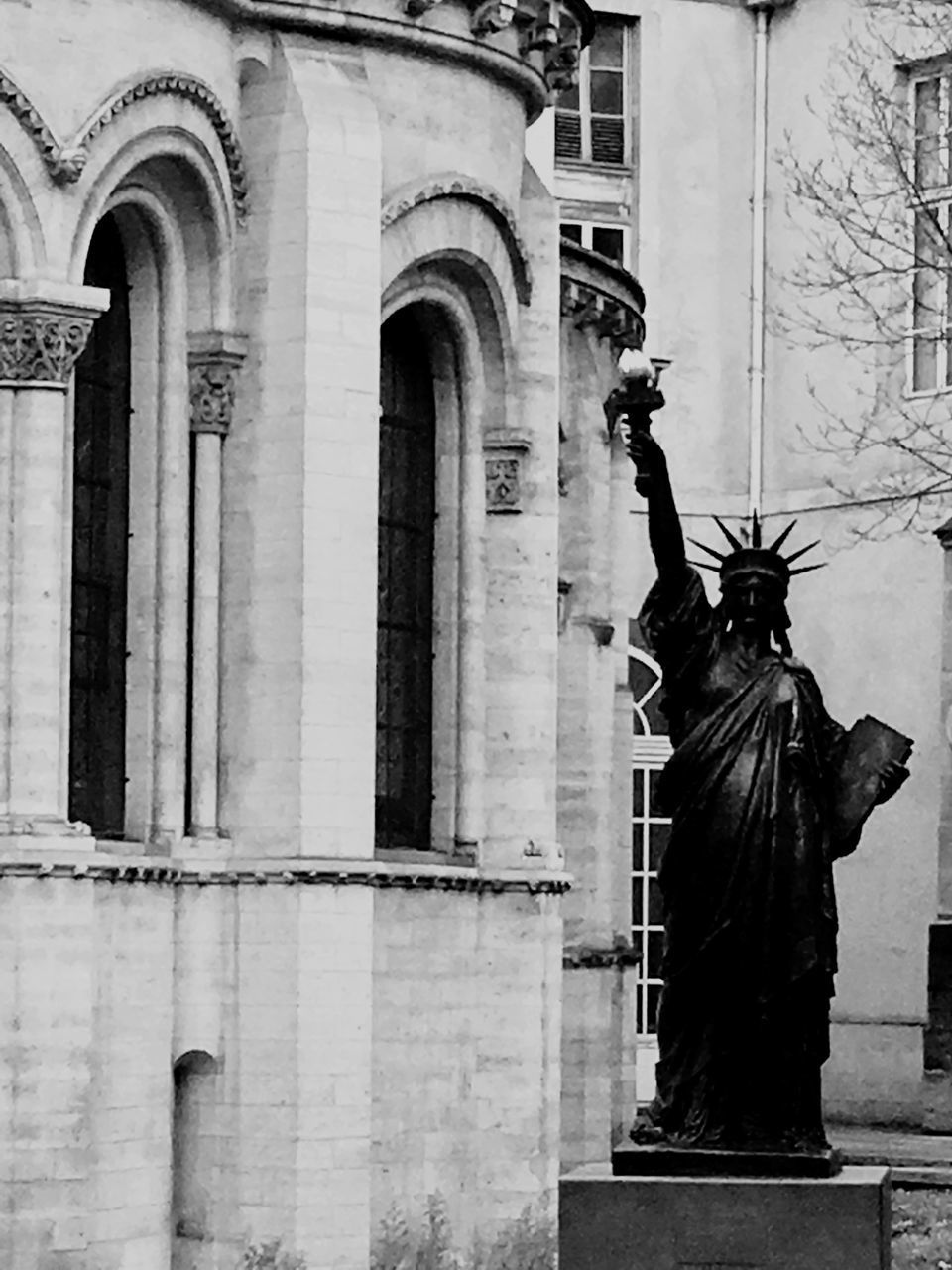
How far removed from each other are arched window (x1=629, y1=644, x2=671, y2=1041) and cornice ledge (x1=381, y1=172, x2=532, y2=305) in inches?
530

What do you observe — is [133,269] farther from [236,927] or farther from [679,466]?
[679,466]

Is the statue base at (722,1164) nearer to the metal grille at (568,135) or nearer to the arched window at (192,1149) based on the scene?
the arched window at (192,1149)

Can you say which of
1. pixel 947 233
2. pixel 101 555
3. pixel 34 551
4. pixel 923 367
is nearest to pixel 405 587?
pixel 101 555

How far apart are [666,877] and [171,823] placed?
10.7m

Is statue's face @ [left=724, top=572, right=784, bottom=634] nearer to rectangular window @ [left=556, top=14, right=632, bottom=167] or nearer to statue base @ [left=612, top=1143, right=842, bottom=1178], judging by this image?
statue base @ [left=612, top=1143, right=842, bottom=1178]

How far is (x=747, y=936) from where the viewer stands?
14.5 metres

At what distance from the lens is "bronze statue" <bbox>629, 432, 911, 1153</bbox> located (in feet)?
47.5

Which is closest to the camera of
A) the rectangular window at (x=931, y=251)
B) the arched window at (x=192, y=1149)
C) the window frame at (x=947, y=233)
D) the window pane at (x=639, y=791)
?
the arched window at (x=192, y=1149)

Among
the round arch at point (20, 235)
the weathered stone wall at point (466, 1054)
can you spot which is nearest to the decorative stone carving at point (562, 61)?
the weathered stone wall at point (466, 1054)

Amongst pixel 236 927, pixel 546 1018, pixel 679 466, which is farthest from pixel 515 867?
pixel 679 466

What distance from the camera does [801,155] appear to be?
45.1 metres

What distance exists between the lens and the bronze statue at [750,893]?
14.5 meters

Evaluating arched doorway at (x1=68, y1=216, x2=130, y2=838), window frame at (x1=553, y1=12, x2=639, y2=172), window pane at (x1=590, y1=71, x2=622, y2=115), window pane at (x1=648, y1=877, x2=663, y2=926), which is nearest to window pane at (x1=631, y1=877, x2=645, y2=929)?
window pane at (x1=648, y1=877, x2=663, y2=926)

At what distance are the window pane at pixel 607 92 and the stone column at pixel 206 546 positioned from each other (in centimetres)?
2052
